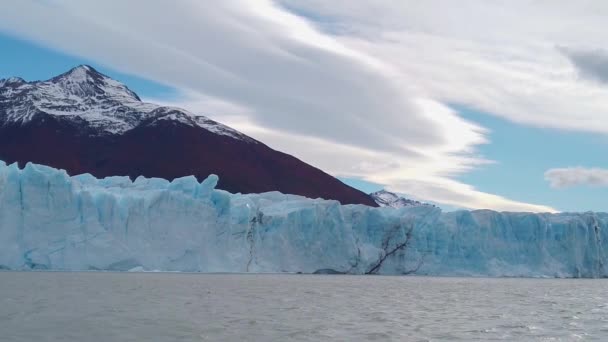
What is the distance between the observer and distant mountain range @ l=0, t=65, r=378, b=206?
56438 millimetres

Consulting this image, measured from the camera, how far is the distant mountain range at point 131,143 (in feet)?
185

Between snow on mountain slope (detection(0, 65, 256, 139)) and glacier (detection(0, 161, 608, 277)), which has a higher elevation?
snow on mountain slope (detection(0, 65, 256, 139))

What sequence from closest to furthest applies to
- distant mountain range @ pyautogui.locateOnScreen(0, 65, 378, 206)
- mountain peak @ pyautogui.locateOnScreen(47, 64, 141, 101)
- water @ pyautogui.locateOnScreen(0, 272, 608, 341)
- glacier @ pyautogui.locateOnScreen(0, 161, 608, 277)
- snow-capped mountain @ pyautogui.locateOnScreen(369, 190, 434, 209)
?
water @ pyautogui.locateOnScreen(0, 272, 608, 341)
glacier @ pyautogui.locateOnScreen(0, 161, 608, 277)
distant mountain range @ pyautogui.locateOnScreen(0, 65, 378, 206)
mountain peak @ pyautogui.locateOnScreen(47, 64, 141, 101)
snow-capped mountain @ pyautogui.locateOnScreen(369, 190, 434, 209)

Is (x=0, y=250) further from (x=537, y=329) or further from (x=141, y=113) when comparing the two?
(x=141, y=113)

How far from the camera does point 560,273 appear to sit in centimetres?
3844

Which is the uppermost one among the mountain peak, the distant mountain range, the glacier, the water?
the mountain peak

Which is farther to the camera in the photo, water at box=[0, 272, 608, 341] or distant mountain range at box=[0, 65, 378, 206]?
distant mountain range at box=[0, 65, 378, 206]

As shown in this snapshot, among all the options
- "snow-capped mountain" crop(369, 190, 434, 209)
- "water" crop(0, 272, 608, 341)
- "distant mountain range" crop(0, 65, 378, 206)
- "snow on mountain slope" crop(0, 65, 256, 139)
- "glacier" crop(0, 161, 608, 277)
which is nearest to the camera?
"water" crop(0, 272, 608, 341)

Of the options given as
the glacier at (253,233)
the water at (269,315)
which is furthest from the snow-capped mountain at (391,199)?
the water at (269,315)

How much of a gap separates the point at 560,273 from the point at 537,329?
2776cm

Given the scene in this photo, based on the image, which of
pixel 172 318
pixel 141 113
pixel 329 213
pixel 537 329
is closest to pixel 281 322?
pixel 172 318

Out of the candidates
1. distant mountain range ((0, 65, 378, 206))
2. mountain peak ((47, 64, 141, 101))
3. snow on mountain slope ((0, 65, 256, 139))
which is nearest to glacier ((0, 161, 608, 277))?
distant mountain range ((0, 65, 378, 206))

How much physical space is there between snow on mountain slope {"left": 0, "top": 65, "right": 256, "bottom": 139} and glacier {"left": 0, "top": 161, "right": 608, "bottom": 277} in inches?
1161

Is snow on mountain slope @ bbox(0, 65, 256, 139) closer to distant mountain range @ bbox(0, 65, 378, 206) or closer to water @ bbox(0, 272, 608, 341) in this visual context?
distant mountain range @ bbox(0, 65, 378, 206)
